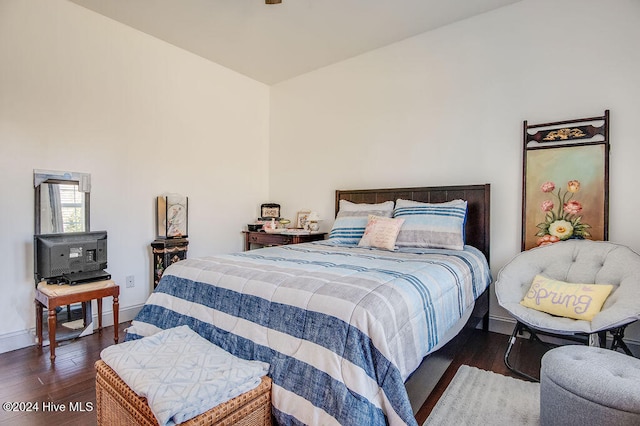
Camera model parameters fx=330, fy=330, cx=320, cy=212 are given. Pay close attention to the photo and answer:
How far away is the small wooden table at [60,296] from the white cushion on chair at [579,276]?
2942mm

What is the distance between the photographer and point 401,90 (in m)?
3.48

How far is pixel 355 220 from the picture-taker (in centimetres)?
326

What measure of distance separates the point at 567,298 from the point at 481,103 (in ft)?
5.91

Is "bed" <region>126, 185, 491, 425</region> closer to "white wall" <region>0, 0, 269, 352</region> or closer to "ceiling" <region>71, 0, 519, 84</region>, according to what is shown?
"white wall" <region>0, 0, 269, 352</region>

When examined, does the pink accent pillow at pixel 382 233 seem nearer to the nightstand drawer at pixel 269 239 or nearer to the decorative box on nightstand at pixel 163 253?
the nightstand drawer at pixel 269 239

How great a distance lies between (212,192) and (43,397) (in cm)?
252

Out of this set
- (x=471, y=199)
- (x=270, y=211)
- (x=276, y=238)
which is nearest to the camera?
(x=471, y=199)

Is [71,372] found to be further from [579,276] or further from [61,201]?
[579,276]

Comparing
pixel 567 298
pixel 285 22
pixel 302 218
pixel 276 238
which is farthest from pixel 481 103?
pixel 276 238

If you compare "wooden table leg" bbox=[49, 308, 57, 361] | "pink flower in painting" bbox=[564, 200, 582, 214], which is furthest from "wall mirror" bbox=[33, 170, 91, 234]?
"pink flower in painting" bbox=[564, 200, 582, 214]

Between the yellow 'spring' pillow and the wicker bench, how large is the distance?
180 centimetres

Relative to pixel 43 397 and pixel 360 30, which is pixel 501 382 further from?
pixel 360 30

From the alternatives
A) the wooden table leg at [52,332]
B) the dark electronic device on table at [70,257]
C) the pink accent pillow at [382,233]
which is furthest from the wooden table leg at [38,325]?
the pink accent pillow at [382,233]

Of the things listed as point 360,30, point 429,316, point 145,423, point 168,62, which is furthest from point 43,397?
point 360,30
